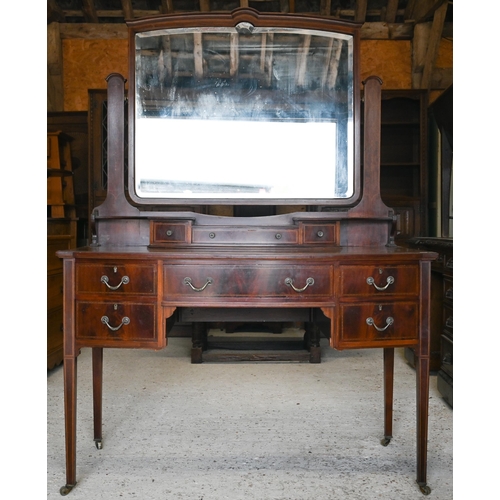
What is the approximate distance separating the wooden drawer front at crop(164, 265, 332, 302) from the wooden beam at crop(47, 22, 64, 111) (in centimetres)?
501

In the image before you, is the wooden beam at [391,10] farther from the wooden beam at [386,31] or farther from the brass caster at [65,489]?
the brass caster at [65,489]

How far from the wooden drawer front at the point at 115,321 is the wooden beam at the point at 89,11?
17.3ft

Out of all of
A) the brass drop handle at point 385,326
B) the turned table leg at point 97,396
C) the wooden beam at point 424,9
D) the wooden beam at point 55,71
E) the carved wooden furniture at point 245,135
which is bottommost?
the turned table leg at point 97,396

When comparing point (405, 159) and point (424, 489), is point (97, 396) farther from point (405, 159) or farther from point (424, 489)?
point (405, 159)

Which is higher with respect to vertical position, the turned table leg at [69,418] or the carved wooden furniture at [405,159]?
the carved wooden furniture at [405,159]

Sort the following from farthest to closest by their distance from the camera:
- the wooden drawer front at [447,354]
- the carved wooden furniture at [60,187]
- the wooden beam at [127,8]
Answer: the wooden beam at [127,8] < the carved wooden furniture at [60,187] < the wooden drawer front at [447,354]

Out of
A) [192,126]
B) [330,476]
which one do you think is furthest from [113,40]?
[330,476]

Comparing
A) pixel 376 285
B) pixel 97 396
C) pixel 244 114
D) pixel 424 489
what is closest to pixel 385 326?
pixel 376 285

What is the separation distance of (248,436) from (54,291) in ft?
6.54

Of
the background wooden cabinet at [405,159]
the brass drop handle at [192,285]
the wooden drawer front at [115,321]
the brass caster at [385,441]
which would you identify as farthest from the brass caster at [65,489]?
the background wooden cabinet at [405,159]

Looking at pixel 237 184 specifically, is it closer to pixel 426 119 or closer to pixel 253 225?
pixel 253 225

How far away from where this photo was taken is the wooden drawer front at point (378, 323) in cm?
192

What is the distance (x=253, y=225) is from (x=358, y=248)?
0.52 m

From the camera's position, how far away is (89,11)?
5918mm
